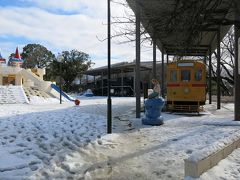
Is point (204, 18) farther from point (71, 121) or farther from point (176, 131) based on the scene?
point (71, 121)

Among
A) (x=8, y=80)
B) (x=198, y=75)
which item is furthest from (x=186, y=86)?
(x=8, y=80)

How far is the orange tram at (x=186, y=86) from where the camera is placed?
2044 cm

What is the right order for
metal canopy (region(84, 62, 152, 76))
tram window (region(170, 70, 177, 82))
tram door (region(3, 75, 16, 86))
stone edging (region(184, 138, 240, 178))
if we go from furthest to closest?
metal canopy (region(84, 62, 152, 76))
tram door (region(3, 75, 16, 86))
tram window (region(170, 70, 177, 82))
stone edging (region(184, 138, 240, 178))

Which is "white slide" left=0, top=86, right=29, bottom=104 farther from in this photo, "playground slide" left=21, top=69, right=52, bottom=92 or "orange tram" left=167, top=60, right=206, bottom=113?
"orange tram" left=167, top=60, right=206, bottom=113

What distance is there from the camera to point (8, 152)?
8.38m

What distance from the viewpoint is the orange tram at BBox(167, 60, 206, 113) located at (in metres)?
20.4

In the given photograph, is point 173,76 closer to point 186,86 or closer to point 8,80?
point 186,86

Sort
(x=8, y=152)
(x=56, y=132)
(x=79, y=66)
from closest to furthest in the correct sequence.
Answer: (x=8, y=152) < (x=56, y=132) < (x=79, y=66)

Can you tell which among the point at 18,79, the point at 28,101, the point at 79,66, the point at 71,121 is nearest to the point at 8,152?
the point at 71,121

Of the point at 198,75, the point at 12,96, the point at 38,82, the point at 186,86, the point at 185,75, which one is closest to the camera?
the point at 186,86

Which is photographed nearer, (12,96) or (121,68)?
(12,96)

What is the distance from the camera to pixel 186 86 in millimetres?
20703

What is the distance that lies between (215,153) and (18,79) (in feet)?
140

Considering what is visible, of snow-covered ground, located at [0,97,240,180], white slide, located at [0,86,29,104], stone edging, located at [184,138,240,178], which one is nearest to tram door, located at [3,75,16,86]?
white slide, located at [0,86,29,104]
